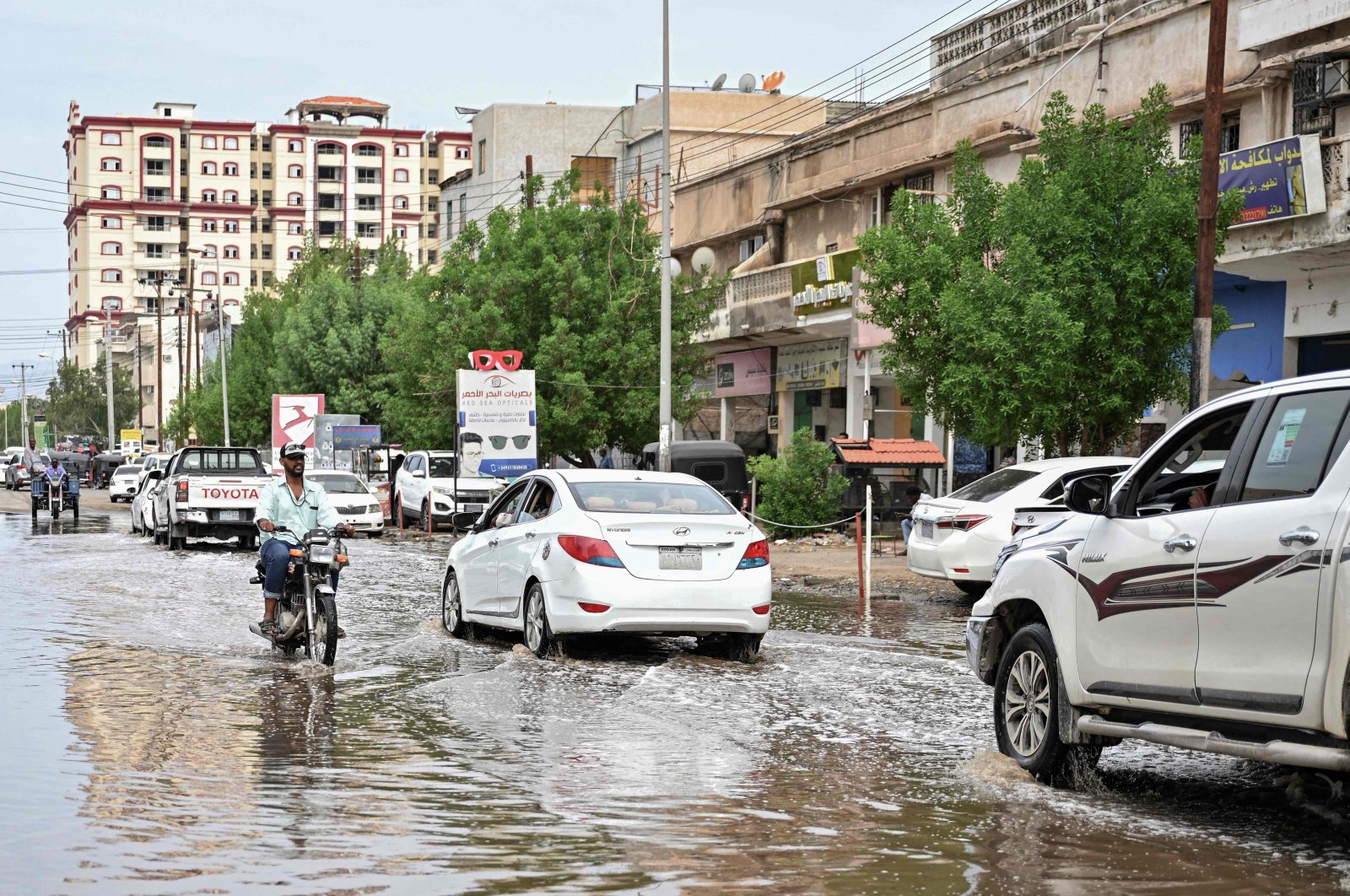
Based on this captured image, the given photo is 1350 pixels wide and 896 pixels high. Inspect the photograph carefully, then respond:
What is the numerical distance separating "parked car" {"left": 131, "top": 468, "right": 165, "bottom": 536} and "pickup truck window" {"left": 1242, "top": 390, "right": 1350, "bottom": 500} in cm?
2822

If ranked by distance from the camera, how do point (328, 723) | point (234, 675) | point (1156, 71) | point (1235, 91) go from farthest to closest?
point (1156, 71), point (1235, 91), point (234, 675), point (328, 723)

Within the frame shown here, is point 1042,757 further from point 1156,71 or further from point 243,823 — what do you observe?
point 1156,71

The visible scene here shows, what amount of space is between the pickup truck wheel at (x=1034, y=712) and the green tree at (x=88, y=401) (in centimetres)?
12884

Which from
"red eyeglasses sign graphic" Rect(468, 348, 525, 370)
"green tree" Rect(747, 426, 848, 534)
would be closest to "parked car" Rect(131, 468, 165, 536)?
"red eyeglasses sign graphic" Rect(468, 348, 525, 370)

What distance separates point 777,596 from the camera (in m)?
21.3

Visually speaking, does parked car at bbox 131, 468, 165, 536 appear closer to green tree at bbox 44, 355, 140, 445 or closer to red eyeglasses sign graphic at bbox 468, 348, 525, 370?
red eyeglasses sign graphic at bbox 468, 348, 525, 370

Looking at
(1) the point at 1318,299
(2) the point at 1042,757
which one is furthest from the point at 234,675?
(1) the point at 1318,299

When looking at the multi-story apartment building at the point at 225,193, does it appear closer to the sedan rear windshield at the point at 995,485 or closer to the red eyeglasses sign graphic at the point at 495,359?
the red eyeglasses sign graphic at the point at 495,359

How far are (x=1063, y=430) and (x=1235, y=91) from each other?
6.18m

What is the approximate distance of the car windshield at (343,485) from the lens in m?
37.8

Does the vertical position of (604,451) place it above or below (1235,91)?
below

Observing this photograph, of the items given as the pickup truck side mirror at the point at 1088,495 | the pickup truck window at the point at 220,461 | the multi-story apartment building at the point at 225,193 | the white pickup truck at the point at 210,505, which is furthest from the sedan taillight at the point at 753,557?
the multi-story apartment building at the point at 225,193

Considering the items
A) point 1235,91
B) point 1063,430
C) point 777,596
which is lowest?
point 777,596

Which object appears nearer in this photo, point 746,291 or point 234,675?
point 234,675
